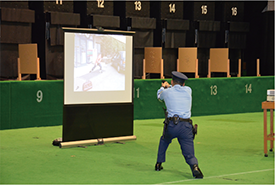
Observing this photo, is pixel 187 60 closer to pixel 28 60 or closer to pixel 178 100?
pixel 28 60

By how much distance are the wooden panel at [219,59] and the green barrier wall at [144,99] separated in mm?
2559

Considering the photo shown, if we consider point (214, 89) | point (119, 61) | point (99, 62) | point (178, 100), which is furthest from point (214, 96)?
point (178, 100)

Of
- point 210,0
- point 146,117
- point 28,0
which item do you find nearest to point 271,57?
point 210,0

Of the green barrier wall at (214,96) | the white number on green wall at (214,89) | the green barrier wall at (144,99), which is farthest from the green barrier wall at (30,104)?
the white number on green wall at (214,89)

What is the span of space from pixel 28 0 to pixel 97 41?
779cm

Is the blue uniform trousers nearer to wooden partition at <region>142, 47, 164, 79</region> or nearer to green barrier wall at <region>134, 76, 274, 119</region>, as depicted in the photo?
green barrier wall at <region>134, 76, 274, 119</region>

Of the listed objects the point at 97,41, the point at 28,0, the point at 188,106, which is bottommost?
the point at 188,106

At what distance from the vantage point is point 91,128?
341 inches

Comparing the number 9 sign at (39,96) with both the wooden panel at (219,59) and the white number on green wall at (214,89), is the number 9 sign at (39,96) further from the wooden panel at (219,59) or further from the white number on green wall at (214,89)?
the wooden panel at (219,59)

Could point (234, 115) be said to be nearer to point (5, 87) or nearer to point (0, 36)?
point (5, 87)

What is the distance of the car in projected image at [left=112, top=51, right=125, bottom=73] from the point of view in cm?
884

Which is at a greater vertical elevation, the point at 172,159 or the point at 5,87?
the point at 5,87

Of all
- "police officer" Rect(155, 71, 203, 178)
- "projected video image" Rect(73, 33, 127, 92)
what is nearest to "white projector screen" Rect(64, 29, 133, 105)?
"projected video image" Rect(73, 33, 127, 92)

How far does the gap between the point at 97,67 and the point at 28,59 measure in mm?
5431
